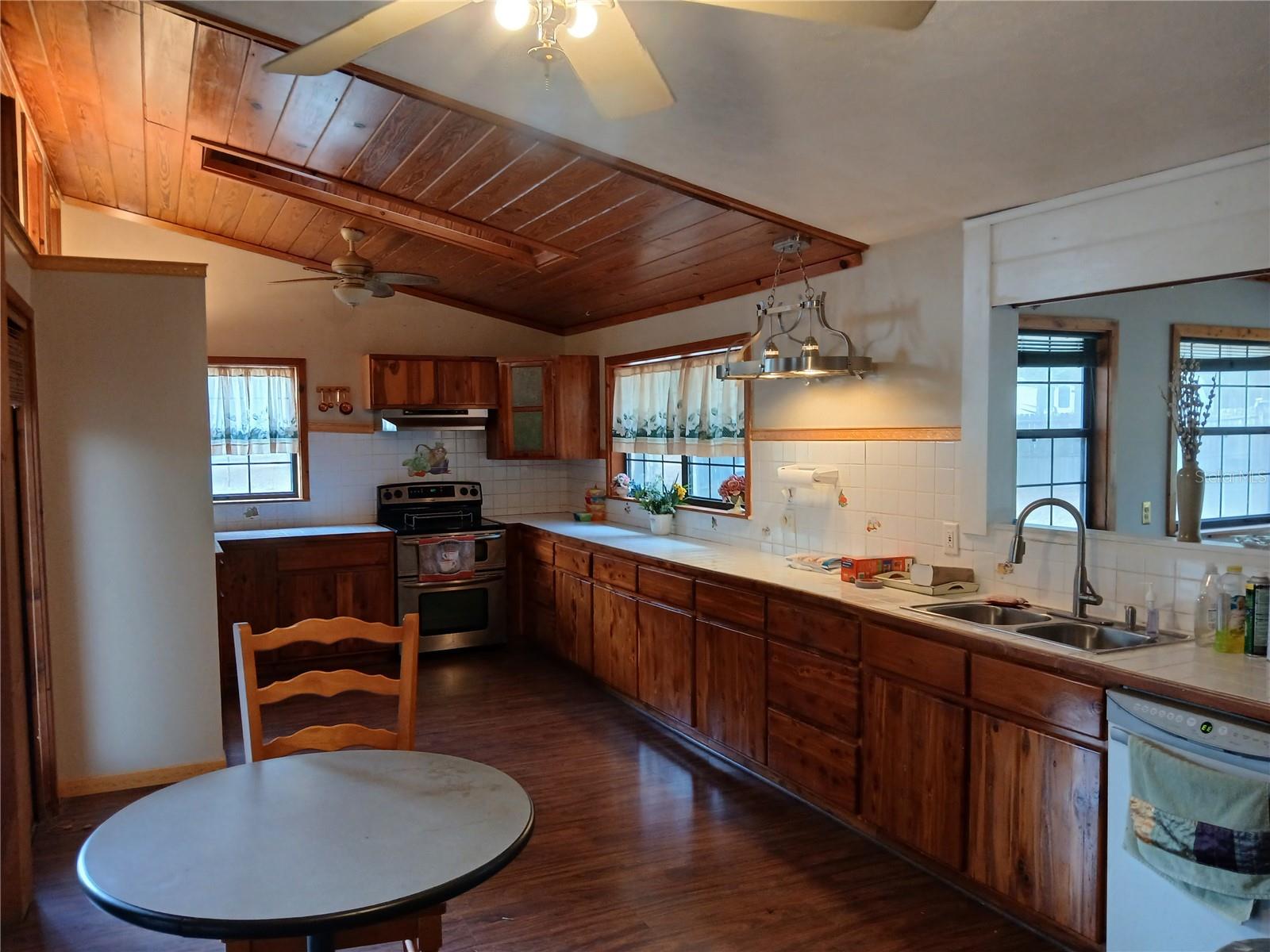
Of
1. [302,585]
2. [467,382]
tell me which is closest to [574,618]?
[302,585]

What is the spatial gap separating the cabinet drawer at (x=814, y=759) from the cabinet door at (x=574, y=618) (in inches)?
71.1

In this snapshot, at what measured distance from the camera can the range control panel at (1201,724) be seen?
6.57 feet

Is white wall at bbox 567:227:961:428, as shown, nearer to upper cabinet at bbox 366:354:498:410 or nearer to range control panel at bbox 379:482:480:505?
upper cabinet at bbox 366:354:498:410

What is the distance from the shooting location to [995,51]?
2232mm

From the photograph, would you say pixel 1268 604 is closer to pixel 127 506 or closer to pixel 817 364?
pixel 817 364

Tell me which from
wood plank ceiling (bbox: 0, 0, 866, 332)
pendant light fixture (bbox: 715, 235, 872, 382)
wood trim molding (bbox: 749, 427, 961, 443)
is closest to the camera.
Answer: wood plank ceiling (bbox: 0, 0, 866, 332)

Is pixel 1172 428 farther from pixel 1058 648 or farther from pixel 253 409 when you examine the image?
pixel 253 409

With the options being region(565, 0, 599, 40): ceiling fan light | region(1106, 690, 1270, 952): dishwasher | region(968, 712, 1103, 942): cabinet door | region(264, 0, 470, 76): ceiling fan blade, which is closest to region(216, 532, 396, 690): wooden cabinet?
→ region(968, 712, 1103, 942): cabinet door

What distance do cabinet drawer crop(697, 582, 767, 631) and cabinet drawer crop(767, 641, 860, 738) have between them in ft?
0.49

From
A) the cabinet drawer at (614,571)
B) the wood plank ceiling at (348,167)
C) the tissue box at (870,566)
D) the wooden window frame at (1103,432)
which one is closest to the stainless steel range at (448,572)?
the cabinet drawer at (614,571)

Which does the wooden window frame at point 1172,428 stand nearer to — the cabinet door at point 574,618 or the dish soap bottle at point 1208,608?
the dish soap bottle at point 1208,608

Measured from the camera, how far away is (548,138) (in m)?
3.27

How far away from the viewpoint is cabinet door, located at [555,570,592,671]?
17.3 feet

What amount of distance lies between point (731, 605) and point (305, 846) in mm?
2511
